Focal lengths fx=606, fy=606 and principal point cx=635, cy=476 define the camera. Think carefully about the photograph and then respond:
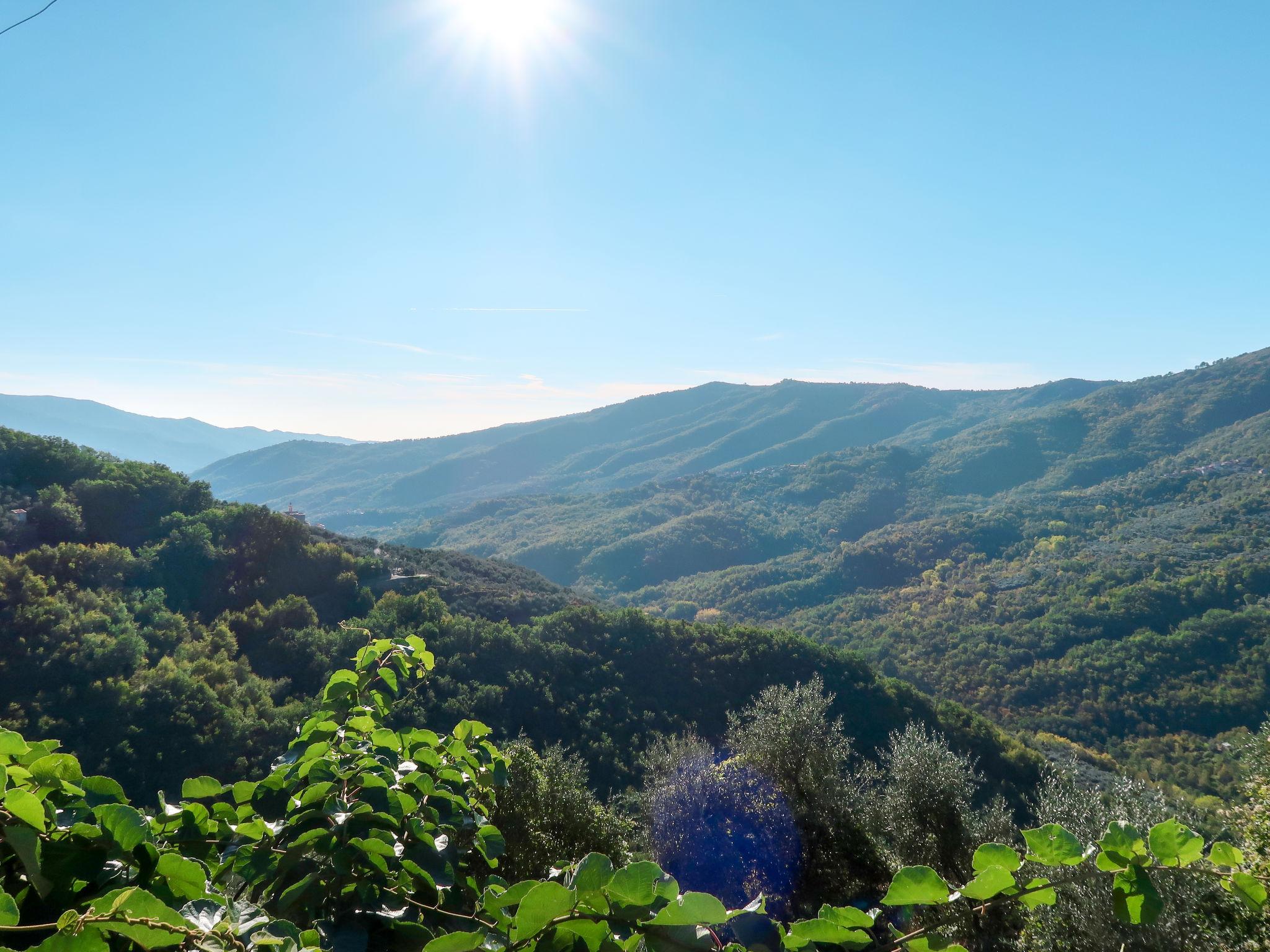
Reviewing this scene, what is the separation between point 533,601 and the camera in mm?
35969

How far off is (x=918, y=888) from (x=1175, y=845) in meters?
0.65

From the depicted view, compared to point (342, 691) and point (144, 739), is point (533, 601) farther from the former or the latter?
point (342, 691)

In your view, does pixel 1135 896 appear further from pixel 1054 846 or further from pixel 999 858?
pixel 999 858

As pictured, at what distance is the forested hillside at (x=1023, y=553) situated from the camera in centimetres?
4762

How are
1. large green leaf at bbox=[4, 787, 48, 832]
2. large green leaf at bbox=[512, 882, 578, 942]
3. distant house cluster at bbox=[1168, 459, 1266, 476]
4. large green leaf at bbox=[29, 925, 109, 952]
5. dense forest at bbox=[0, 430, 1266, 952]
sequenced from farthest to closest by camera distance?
distant house cluster at bbox=[1168, 459, 1266, 476] < dense forest at bbox=[0, 430, 1266, 952] < large green leaf at bbox=[4, 787, 48, 832] < large green leaf at bbox=[512, 882, 578, 942] < large green leaf at bbox=[29, 925, 109, 952]

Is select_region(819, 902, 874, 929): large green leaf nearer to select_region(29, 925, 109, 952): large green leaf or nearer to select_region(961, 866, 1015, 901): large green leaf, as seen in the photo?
select_region(961, 866, 1015, 901): large green leaf

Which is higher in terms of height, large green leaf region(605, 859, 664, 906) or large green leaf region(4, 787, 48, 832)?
large green leaf region(4, 787, 48, 832)

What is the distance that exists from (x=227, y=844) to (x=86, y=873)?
0.82 m

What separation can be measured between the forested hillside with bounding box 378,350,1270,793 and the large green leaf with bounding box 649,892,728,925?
166 feet

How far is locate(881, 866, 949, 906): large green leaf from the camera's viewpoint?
4.01 ft

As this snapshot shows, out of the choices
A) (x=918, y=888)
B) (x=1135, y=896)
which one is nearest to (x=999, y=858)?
(x=918, y=888)

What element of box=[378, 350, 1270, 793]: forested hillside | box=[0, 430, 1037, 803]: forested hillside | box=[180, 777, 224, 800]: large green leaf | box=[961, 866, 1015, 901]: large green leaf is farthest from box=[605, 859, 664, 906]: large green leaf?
box=[378, 350, 1270, 793]: forested hillside

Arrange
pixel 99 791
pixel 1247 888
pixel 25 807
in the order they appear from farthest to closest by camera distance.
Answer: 1. pixel 99 791
2. pixel 1247 888
3. pixel 25 807

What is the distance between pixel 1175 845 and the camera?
4.55ft
